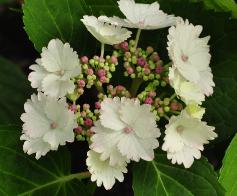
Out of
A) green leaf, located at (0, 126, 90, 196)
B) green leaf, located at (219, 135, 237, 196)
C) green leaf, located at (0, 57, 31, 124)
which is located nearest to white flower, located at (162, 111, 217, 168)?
green leaf, located at (219, 135, 237, 196)

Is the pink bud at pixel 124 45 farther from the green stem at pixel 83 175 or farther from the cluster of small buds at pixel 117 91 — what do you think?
the green stem at pixel 83 175

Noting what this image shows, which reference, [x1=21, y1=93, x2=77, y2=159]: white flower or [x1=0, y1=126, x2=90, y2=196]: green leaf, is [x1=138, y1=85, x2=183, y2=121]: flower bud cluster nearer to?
[x1=21, y1=93, x2=77, y2=159]: white flower

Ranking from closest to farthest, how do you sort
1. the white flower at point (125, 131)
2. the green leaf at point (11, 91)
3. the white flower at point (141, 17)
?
1. the white flower at point (125, 131)
2. the white flower at point (141, 17)
3. the green leaf at point (11, 91)

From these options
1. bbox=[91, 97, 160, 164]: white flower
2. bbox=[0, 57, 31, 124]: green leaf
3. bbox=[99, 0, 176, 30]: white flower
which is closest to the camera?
bbox=[91, 97, 160, 164]: white flower

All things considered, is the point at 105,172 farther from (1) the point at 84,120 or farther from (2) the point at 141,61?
(2) the point at 141,61

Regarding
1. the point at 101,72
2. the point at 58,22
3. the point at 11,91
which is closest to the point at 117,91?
the point at 101,72

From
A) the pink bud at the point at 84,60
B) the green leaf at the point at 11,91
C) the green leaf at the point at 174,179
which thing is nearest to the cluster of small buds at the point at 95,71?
the pink bud at the point at 84,60

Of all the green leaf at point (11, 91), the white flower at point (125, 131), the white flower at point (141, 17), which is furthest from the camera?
the green leaf at point (11, 91)
